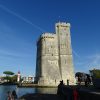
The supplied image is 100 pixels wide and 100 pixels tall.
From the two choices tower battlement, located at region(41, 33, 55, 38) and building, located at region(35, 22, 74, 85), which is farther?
tower battlement, located at region(41, 33, 55, 38)

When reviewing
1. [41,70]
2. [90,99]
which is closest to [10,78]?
[41,70]

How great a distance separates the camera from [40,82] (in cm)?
10225

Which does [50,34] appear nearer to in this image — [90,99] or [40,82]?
[40,82]

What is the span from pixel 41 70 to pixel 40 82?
5.29m

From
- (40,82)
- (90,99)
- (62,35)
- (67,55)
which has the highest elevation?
(62,35)

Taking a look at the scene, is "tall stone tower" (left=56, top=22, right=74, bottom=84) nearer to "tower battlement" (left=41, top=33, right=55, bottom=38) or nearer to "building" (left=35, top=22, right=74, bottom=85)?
"building" (left=35, top=22, right=74, bottom=85)

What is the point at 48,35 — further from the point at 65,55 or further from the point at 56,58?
the point at 65,55

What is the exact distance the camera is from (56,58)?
10544 cm

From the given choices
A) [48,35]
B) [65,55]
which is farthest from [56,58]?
[48,35]

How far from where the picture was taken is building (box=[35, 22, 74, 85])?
10300 cm

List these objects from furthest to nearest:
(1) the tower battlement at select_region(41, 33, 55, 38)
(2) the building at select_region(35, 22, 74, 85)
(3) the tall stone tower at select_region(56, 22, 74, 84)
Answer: (1) the tower battlement at select_region(41, 33, 55, 38), (3) the tall stone tower at select_region(56, 22, 74, 84), (2) the building at select_region(35, 22, 74, 85)

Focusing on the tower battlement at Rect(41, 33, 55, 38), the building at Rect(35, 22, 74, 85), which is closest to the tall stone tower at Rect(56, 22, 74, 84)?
the building at Rect(35, 22, 74, 85)

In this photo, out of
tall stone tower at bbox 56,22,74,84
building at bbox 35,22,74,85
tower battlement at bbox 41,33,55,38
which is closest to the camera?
building at bbox 35,22,74,85

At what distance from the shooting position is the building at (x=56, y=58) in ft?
338
